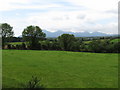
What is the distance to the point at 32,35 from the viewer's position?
6094 cm

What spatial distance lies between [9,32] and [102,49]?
116 feet

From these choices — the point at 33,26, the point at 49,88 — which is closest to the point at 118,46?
the point at 33,26

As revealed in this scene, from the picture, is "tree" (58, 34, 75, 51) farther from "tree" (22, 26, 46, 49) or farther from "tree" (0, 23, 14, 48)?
"tree" (0, 23, 14, 48)

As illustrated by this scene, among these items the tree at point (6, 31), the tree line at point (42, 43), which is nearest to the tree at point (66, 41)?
the tree line at point (42, 43)

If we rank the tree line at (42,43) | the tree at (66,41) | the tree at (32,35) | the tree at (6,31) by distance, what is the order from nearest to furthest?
1. the tree line at (42,43)
2. the tree at (6,31)
3. the tree at (32,35)
4. the tree at (66,41)

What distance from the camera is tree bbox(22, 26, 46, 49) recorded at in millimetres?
59875

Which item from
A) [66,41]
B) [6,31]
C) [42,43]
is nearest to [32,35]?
[42,43]

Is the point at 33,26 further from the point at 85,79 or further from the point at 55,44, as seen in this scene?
the point at 85,79

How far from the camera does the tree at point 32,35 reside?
59.9m

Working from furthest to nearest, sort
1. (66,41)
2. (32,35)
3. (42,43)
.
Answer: (66,41), (32,35), (42,43)

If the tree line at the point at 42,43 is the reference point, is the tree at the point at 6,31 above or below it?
above

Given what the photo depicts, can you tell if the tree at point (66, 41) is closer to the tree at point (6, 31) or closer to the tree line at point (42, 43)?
the tree line at point (42, 43)

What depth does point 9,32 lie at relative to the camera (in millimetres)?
60344

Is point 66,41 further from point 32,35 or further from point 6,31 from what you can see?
point 6,31
